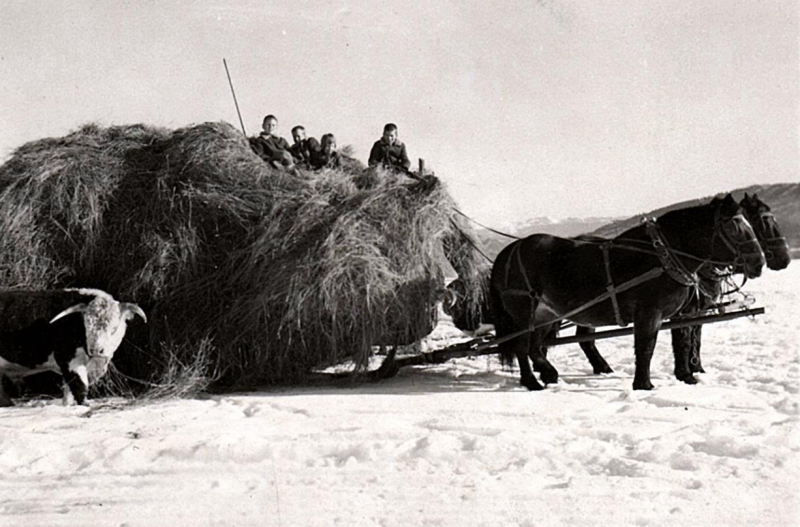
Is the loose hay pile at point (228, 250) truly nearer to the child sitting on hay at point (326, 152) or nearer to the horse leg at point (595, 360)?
the child sitting on hay at point (326, 152)

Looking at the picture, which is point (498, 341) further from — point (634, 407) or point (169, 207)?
point (169, 207)

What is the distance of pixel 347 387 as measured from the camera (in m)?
6.05

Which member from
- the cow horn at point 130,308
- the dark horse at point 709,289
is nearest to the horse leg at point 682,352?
the dark horse at point 709,289

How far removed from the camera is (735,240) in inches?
205

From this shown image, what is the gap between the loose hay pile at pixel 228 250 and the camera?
5562mm

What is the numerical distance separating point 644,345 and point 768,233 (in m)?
1.31

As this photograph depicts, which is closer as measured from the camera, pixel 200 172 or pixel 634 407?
pixel 634 407

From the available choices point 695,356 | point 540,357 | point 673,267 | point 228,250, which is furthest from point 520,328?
point 228,250

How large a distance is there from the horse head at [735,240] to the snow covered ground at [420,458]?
99 centimetres

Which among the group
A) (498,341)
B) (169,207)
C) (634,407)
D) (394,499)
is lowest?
(394,499)

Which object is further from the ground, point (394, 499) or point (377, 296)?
point (377, 296)

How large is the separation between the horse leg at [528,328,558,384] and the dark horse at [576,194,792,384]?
67 centimetres

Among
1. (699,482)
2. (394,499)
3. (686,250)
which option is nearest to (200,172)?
(394,499)

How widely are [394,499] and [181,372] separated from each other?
3148 millimetres
